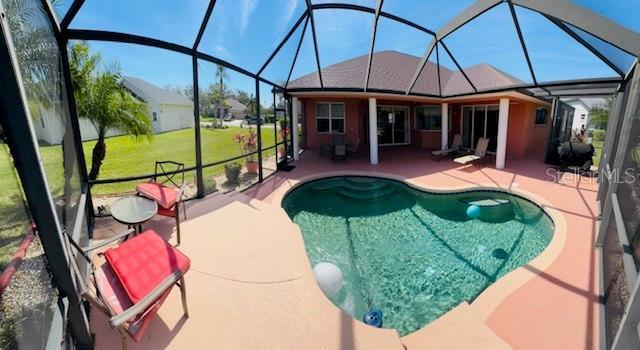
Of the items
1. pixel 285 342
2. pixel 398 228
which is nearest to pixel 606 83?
pixel 398 228

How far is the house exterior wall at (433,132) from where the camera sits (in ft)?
43.1

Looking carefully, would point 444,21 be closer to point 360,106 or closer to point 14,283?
point 360,106

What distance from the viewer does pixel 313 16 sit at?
26.6 ft

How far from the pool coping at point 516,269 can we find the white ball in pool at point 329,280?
3.89ft

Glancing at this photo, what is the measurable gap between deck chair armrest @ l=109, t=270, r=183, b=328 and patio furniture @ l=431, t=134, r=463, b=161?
12.5 metres

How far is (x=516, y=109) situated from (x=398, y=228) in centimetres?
1099

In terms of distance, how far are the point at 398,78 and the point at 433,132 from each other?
3933 mm

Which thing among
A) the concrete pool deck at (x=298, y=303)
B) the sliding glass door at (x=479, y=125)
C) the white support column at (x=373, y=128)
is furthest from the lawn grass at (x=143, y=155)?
the sliding glass door at (x=479, y=125)

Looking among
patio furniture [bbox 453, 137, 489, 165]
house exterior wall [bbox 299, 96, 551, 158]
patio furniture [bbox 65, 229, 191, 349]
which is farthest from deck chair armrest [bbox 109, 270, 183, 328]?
house exterior wall [bbox 299, 96, 551, 158]

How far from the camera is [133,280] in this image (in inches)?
103

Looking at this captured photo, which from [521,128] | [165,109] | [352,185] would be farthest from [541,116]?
[165,109]

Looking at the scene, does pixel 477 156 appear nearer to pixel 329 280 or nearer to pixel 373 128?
pixel 373 128

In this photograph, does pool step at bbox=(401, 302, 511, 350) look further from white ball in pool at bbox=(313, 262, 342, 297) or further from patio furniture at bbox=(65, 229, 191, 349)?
patio furniture at bbox=(65, 229, 191, 349)

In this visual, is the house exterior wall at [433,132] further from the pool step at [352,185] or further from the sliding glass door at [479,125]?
the pool step at [352,185]
